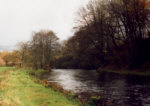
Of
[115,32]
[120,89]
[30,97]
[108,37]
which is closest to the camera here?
[30,97]

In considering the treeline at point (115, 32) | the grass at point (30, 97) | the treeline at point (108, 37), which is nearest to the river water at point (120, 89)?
the grass at point (30, 97)

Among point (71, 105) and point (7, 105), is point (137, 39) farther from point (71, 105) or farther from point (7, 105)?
point (7, 105)

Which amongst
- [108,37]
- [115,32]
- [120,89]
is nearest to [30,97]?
[120,89]

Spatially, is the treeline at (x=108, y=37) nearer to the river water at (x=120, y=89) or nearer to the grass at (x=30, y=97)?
the river water at (x=120, y=89)

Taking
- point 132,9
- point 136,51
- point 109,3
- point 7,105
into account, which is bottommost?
point 7,105

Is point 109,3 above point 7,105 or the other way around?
above

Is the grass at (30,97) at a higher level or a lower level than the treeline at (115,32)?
lower

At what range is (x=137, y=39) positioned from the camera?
33594mm

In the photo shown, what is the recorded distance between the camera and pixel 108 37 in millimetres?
46219

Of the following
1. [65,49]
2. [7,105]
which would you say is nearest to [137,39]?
[7,105]

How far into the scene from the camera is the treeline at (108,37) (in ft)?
110

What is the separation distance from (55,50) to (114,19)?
105 ft

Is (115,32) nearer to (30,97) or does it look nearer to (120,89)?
(120,89)

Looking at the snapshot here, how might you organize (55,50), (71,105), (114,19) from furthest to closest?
(55,50), (114,19), (71,105)
